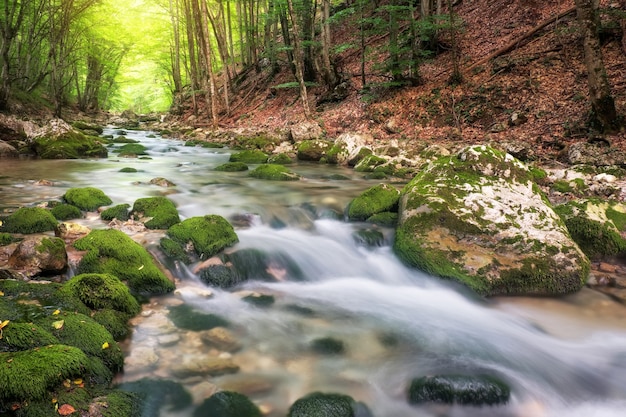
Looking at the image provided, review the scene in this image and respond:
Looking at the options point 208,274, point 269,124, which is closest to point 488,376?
point 208,274

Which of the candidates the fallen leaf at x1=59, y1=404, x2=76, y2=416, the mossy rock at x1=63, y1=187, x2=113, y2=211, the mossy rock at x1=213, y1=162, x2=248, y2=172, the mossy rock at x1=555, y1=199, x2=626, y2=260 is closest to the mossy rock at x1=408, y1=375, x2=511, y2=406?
the fallen leaf at x1=59, y1=404, x2=76, y2=416

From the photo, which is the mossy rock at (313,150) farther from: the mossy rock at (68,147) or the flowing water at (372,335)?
the mossy rock at (68,147)

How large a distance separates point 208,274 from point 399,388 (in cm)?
248

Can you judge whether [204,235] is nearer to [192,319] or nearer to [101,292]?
[192,319]

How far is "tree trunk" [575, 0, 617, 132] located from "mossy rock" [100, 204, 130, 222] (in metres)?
9.80

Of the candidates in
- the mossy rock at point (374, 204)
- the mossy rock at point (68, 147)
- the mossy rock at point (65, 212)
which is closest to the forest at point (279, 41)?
Result: the mossy rock at point (68, 147)

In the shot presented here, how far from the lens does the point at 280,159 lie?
485 inches

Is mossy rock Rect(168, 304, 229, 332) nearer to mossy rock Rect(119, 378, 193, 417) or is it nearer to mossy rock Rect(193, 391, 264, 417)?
mossy rock Rect(119, 378, 193, 417)

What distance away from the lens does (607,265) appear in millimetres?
5000

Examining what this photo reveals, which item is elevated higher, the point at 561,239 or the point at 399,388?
the point at 561,239

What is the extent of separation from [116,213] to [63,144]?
8.54m

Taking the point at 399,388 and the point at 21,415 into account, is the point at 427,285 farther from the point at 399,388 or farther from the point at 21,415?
the point at 21,415

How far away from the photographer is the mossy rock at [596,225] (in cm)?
510

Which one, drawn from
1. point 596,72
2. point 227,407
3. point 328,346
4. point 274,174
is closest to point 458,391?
point 328,346
